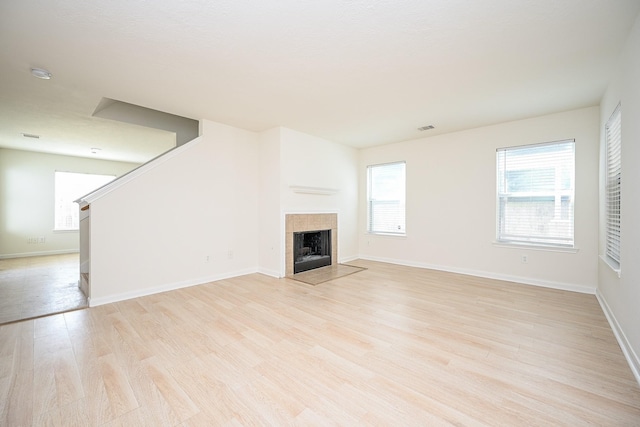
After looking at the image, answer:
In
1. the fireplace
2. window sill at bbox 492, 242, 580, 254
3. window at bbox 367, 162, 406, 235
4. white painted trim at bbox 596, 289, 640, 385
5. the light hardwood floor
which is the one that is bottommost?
the light hardwood floor

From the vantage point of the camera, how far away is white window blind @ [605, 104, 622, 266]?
2.69m

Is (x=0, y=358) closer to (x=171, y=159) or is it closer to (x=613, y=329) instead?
(x=171, y=159)

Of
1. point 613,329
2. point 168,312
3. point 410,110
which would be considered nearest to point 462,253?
point 613,329

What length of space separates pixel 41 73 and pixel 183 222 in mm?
2198

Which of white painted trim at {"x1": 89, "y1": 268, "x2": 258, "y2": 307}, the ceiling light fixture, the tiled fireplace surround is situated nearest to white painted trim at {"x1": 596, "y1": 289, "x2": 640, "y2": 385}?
the tiled fireplace surround

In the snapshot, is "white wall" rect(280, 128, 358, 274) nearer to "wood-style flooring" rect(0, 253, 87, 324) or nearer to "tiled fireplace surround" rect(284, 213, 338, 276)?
"tiled fireplace surround" rect(284, 213, 338, 276)

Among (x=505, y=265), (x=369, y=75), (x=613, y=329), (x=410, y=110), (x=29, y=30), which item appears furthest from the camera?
(x=505, y=265)

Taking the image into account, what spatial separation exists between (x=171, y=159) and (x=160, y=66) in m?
1.60

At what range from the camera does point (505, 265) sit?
4.39 meters

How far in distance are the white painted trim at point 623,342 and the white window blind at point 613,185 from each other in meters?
0.56

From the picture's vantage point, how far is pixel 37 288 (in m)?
3.98

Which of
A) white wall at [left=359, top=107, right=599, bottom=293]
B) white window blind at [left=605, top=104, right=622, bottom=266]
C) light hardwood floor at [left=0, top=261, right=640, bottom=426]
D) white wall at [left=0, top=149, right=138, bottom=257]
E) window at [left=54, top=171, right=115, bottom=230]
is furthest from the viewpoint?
window at [left=54, top=171, right=115, bottom=230]

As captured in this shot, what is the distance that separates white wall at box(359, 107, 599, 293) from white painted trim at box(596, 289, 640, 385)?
3.02ft

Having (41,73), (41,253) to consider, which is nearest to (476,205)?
(41,73)
